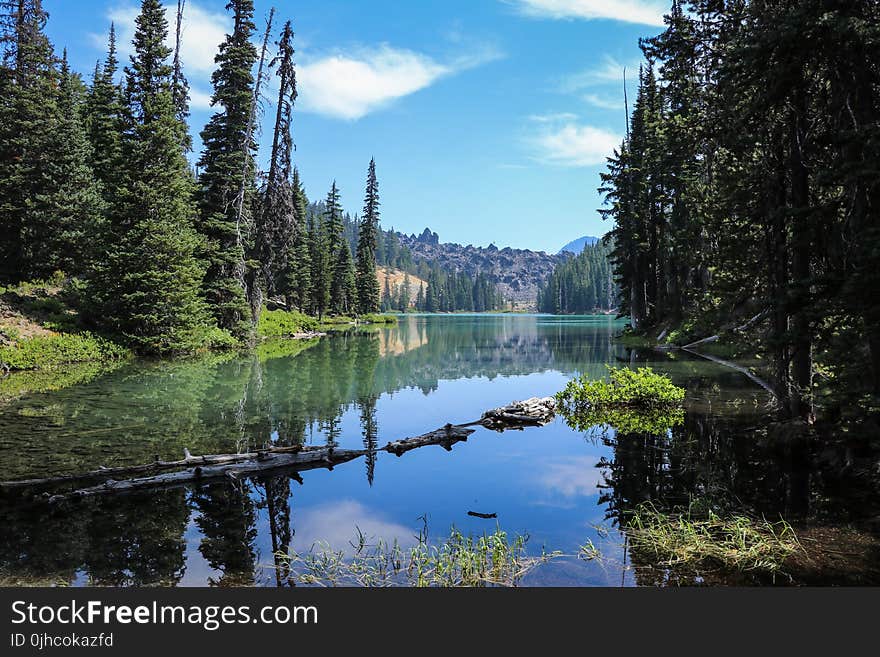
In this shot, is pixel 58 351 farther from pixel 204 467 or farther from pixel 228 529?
pixel 228 529

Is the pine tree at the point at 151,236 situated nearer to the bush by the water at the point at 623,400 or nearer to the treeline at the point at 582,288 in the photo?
the bush by the water at the point at 623,400

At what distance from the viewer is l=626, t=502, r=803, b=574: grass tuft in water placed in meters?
6.48

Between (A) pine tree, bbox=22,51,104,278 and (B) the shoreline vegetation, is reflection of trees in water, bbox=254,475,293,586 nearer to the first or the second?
(B) the shoreline vegetation

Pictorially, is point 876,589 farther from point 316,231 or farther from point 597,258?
point 597,258

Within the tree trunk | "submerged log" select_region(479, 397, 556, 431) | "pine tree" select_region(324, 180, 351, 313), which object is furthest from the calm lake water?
"pine tree" select_region(324, 180, 351, 313)

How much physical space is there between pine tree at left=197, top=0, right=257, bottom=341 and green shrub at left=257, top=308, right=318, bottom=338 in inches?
363

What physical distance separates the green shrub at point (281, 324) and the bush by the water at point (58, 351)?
54.3ft

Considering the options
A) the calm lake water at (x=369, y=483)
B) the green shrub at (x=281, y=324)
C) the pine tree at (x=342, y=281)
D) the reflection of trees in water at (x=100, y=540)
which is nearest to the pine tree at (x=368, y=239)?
the pine tree at (x=342, y=281)

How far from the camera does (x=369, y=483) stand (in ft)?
34.2

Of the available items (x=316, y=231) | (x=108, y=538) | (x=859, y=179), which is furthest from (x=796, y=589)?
(x=316, y=231)

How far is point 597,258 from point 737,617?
20258 centimetres

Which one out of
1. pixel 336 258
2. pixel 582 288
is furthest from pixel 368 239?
pixel 582 288

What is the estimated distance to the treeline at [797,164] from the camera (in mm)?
8055

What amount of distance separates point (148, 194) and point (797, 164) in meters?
27.9
